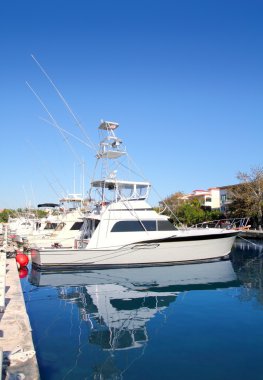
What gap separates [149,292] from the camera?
14234 mm

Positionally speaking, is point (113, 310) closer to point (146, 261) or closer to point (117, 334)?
point (117, 334)

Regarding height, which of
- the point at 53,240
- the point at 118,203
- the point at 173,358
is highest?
the point at 118,203

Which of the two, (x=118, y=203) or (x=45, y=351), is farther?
(x=118, y=203)

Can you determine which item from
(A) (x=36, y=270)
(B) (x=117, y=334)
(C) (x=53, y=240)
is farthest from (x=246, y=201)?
(B) (x=117, y=334)

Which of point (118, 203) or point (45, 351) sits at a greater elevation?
point (118, 203)

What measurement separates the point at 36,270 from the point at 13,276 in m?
5.23

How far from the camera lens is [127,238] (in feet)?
64.8

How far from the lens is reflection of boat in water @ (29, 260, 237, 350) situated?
9477 millimetres

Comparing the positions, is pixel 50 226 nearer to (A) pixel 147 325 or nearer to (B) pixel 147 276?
(B) pixel 147 276

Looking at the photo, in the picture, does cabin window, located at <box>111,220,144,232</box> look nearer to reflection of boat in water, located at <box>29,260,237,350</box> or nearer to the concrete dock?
reflection of boat in water, located at <box>29,260,237,350</box>

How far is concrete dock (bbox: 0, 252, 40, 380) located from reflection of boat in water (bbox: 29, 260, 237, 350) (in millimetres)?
1811

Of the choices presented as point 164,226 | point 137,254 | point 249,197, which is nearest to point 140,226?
point 164,226

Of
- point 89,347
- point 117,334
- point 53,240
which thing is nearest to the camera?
point 89,347

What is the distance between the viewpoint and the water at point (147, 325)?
7125 mm
